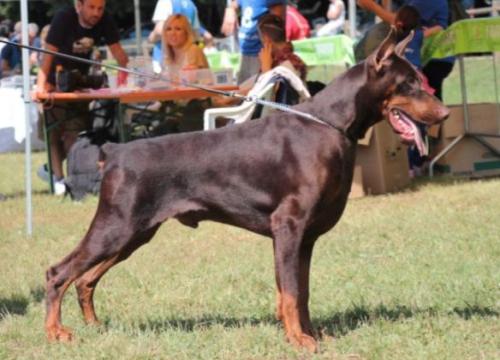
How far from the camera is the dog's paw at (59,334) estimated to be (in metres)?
5.26

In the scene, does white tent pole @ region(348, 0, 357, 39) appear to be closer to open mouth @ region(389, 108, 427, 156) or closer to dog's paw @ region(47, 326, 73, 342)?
open mouth @ region(389, 108, 427, 156)

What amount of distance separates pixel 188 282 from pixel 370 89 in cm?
215

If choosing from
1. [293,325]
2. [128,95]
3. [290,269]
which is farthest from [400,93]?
[128,95]

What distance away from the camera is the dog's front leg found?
493 cm

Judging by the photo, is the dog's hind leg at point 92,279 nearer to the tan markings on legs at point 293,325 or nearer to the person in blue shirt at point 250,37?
the tan markings on legs at point 293,325

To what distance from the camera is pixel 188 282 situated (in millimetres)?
6727

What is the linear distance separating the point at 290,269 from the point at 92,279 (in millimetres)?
1117

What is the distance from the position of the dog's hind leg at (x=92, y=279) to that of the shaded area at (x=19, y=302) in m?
0.62

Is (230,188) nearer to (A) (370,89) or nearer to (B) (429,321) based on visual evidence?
(A) (370,89)

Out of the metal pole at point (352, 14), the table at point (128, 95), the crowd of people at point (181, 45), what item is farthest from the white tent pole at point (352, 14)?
the table at point (128, 95)

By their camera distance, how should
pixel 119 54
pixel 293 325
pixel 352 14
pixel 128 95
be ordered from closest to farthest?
1. pixel 293 325
2. pixel 128 95
3. pixel 119 54
4. pixel 352 14

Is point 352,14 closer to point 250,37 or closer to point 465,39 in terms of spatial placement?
point 250,37

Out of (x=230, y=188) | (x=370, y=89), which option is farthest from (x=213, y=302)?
(x=370, y=89)

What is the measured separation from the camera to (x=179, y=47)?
1128 centimetres
